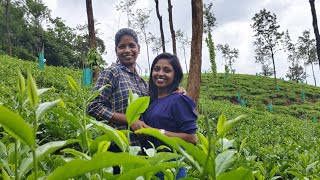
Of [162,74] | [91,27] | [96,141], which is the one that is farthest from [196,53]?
[96,141]

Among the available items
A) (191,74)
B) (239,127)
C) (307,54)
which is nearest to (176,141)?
(191,74)

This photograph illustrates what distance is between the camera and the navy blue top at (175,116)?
1.68 m

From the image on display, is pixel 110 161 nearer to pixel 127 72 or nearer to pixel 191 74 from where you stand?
pixel 127 72

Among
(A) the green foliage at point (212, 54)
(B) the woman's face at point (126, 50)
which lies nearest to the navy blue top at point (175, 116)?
(B) the woman's face at point (126, 50)

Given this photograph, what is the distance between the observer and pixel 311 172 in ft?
7.38

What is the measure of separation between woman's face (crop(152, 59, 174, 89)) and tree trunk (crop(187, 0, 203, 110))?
17.2ft

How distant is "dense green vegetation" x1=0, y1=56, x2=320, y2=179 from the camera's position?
0.62m

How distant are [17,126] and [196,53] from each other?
22.4ft

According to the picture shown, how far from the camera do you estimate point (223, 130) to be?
539mm

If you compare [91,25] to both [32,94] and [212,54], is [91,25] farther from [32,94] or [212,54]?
[212,54]

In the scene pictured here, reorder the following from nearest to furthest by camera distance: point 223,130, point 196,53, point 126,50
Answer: point 223,130 → point 126,50 → point 196,53

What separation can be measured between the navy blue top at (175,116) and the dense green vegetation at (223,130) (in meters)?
0.18

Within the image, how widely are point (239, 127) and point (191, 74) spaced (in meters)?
1.59

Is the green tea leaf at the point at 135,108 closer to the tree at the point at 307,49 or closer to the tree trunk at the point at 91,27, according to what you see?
the tree trunk at the point at 91,27
